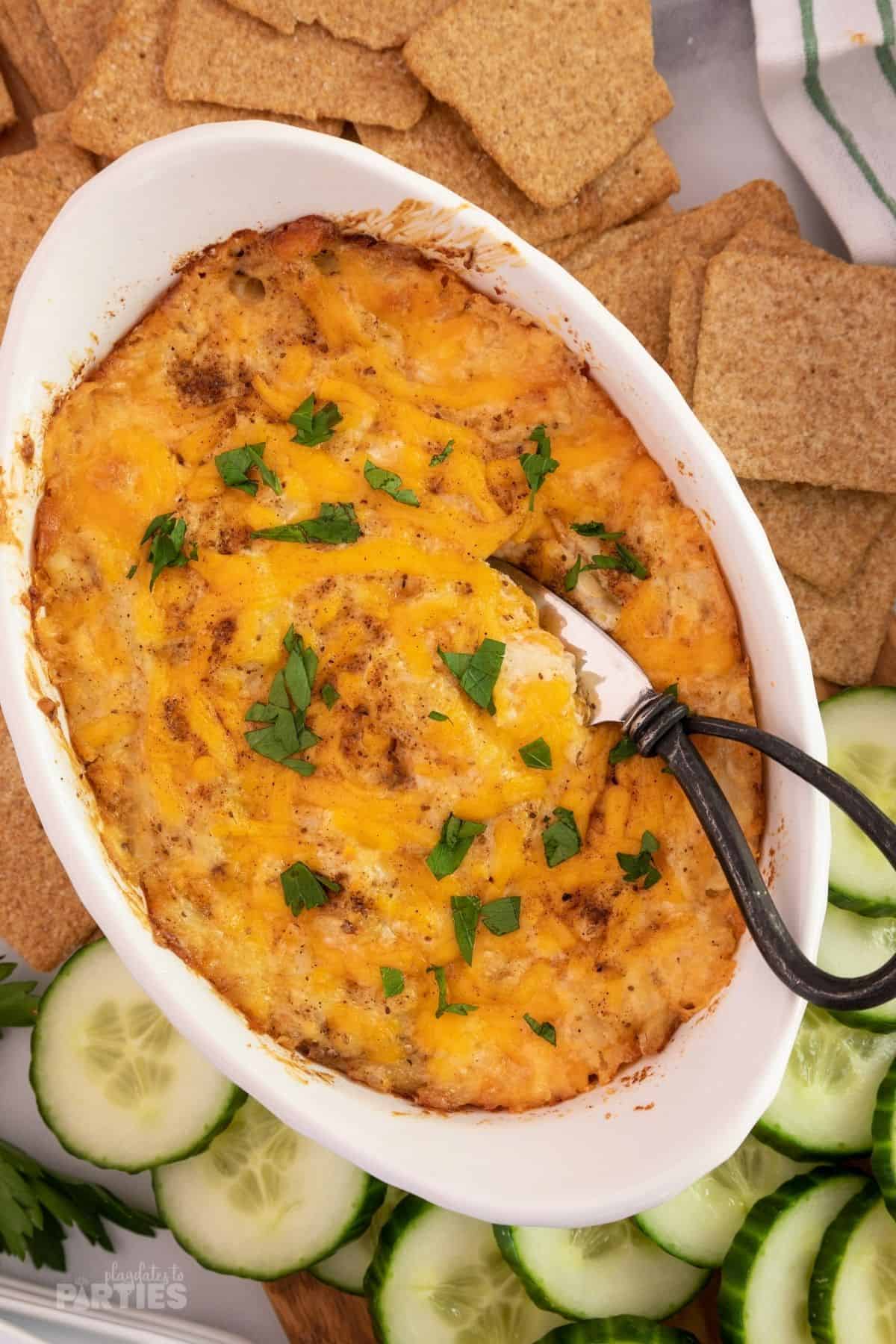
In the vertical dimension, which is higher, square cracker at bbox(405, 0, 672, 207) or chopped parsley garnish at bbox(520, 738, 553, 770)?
square cracker at bbox(405, 0, 672, 207)

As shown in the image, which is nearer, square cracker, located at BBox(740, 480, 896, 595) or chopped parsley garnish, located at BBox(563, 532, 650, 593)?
chopped parsley garnish, located at BBox(563, 532, 650, 593)

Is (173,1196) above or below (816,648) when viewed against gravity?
below

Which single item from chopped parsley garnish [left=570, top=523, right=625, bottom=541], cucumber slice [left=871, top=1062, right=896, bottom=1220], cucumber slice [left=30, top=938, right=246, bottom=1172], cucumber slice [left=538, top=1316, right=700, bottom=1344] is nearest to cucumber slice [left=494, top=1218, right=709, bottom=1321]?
cucumber slice [left=538, top=1316, right=700, bottom=1344]

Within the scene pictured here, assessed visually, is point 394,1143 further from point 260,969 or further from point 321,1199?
point 321,1199

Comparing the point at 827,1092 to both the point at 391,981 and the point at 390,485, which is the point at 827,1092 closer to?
the point at 391,981

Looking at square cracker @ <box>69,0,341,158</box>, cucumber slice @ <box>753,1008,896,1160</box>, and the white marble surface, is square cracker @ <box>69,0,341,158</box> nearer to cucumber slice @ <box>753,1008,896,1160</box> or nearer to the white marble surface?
the white marble surface

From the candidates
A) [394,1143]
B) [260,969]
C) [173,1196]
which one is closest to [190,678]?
[260,969]

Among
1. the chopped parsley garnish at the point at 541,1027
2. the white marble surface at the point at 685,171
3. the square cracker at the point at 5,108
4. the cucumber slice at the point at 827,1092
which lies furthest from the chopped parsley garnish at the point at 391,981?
the square cracker at the point at 5,108
